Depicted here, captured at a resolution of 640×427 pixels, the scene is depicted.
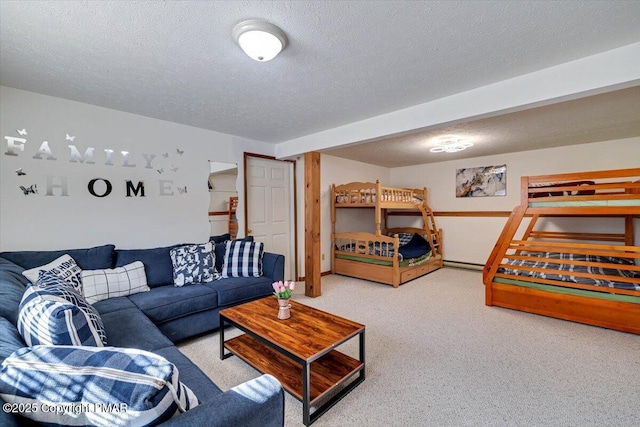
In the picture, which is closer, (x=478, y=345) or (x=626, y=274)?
(x=478, y=345)

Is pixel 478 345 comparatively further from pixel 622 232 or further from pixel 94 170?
pixel 94 170

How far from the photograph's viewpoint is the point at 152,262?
267 cm

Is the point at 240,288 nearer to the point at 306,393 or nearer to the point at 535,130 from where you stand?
the point at 306,393

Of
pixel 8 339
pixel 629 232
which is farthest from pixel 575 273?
pixel 8 339

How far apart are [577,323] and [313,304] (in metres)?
2.82

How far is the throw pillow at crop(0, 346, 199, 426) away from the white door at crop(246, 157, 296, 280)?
125 inches

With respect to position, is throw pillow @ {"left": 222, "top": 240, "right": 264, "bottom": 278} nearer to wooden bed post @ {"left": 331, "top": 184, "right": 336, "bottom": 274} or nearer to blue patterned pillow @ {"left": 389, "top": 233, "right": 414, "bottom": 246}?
wooden bed post @ {"left": 331, "top": 184, "right": 336, "bottom": 274}

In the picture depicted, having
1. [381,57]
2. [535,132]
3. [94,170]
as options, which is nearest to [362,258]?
[535,132]

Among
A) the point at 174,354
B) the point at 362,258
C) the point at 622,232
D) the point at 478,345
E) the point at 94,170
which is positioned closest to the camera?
the point at 174,354

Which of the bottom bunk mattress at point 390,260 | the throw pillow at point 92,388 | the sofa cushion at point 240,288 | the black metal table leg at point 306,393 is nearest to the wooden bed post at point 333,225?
the bottom bunk mattress at point 390,260

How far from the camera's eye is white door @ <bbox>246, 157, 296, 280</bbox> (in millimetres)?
3939

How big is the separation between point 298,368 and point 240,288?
3.73 feet

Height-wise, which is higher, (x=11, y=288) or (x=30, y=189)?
(x=30, y=189)

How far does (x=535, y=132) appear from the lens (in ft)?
11.6
